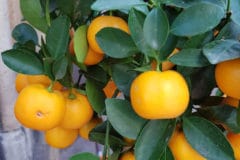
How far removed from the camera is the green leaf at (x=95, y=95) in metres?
0.51

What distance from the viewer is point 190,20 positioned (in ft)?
1.25

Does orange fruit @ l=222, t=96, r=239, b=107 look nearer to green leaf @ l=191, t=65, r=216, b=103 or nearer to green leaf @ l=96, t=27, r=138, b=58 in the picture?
green leaf @ l=191, t=65, r=216, b=103

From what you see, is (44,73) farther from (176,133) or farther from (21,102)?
(176,133)

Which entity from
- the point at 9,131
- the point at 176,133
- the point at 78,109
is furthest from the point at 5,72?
the point at 176,133

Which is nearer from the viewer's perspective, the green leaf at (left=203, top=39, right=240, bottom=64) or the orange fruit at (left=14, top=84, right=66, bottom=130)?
the green leaf at (left=203, top=39, right=240, bottom=64)

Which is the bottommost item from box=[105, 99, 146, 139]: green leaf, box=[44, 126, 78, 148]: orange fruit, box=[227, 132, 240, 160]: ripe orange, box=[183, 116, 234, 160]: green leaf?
box=[44, 126, 78, 148]: orange fruit

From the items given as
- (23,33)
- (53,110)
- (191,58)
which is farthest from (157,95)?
(23,33)

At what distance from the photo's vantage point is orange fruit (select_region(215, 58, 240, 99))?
14.5 inches

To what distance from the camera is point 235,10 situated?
1.23 feet

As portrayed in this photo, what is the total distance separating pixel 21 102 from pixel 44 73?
46 millimetres

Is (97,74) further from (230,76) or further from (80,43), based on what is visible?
(230,76)

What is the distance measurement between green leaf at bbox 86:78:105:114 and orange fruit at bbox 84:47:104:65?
1.3 inches

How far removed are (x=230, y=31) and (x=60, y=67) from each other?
20 cm

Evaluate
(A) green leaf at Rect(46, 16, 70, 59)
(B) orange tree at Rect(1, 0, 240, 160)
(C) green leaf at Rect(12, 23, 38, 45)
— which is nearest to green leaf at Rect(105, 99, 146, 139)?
(B) orange tree at Rect(1, 0, 240, 160)
